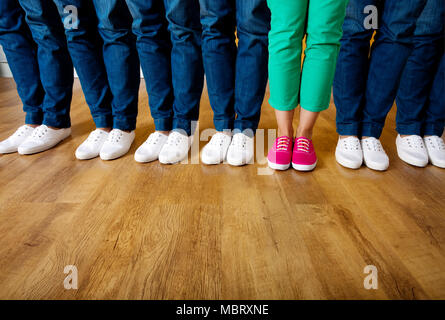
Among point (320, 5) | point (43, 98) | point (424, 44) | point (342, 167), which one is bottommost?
point (342, 167)

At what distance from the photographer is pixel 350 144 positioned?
2.96 feet

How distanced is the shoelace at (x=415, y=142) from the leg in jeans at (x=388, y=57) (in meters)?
0.11

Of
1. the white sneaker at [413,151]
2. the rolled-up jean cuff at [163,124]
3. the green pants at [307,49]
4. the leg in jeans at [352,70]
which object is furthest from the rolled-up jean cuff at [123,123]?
the white sneaker at [413,151]

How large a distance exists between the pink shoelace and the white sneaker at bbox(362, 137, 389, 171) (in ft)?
0.68

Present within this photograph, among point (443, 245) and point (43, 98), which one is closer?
point (443, 245)

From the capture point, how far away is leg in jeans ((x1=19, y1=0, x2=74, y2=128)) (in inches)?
35.1

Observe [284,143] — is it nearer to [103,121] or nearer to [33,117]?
[103,121]

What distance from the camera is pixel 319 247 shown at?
0.56 m

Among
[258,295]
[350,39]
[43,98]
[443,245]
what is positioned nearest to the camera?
[258,295]

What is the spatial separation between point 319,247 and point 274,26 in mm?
570

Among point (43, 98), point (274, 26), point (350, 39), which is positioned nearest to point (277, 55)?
point (274, 26)

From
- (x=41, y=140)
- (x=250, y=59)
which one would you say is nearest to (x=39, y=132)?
(x=41, y=140)

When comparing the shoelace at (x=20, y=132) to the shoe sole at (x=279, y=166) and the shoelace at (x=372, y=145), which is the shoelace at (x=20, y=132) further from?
the shoelace at (x=372, y=145)

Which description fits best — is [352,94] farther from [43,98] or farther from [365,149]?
[43,98]
